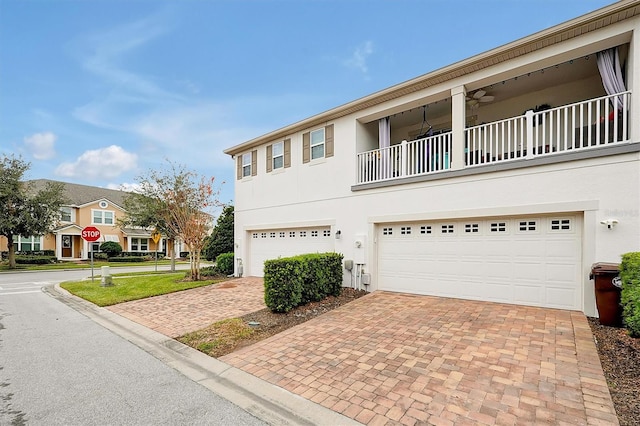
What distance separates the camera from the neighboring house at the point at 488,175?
660cm

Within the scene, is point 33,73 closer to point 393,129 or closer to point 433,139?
point 393,129

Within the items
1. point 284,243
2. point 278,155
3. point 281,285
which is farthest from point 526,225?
point 278,155

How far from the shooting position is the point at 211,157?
55.5 feet

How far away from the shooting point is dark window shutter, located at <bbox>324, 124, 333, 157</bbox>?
449 inches

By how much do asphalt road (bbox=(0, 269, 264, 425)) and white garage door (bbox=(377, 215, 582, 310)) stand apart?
6846 millimetres

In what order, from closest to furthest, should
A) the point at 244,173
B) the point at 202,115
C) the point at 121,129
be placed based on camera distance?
the point at 244,173 < the point at 202,115 < the point at 121,129

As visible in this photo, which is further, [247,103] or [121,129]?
[121,129]

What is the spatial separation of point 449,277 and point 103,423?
801 cm

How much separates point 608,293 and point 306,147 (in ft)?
31.6

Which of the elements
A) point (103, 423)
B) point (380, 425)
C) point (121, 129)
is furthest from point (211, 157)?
point (380, 425)

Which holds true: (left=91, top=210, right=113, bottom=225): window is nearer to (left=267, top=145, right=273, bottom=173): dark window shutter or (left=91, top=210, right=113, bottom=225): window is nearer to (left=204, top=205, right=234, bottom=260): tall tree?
(left=204, top=205, right=234, bottom=260): tall tree

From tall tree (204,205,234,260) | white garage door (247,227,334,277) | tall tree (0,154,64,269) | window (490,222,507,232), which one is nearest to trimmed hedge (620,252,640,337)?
window (490,222,507,232)

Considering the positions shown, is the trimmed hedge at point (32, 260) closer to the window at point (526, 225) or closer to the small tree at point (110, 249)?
the small tree at point (110, 249)

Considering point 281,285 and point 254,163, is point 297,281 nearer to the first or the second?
point 281,285
